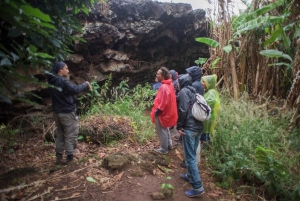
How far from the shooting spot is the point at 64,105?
13.4 feet

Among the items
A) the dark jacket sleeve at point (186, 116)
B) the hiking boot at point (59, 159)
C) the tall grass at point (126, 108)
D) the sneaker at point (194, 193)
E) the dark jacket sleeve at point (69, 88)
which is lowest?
the sneaker at point (194, 193)

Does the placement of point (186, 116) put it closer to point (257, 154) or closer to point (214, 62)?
point (257, 154)

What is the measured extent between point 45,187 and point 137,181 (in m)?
1.37

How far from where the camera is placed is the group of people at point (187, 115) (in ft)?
12.0

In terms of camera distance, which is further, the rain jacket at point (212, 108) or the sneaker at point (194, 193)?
the rain jacket at point (212, 108)

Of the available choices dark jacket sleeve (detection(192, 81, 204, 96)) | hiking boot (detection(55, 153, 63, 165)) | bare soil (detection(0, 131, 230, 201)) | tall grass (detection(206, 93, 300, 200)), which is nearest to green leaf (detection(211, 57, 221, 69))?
tall grass (detection(206, 93, 300, 200))

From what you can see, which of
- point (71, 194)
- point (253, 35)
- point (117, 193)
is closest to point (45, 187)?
point (71, 194)

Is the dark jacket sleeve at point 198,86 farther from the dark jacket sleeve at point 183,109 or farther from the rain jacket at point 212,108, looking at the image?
the dark jacket sleeve at point 183,109

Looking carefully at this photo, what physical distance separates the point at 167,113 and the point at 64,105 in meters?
1.96

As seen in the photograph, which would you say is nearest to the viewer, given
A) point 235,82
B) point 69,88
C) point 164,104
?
point 69,88

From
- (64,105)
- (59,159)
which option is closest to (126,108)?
(59,159)

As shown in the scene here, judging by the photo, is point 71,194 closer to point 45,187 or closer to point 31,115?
point 45,187

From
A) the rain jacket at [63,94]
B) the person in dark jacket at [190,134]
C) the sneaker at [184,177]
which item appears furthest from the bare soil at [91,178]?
the rain jacket at [63,94]

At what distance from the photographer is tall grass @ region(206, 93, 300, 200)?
3713mm
